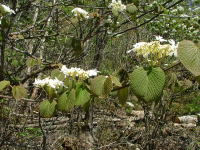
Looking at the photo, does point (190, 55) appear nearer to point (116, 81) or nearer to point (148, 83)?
point (148, 83)

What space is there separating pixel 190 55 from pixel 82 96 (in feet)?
1.39

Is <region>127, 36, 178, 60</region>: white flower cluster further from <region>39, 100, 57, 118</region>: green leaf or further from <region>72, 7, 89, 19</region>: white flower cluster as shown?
<region>72, 7, 89, 19</region>: white flower cluster

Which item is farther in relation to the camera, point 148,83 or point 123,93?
point 123,93

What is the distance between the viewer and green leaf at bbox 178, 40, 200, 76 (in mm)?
795

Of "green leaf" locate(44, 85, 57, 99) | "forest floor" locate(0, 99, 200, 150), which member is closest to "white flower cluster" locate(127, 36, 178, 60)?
"green leaf" locate(44, 85, 57, 99)

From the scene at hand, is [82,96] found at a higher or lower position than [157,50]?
lower

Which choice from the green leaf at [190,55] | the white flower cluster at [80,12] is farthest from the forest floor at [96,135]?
the green leaf at [190,55]

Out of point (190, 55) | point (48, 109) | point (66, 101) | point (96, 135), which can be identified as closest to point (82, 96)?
point (66, 101)

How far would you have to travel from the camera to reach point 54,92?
1.25 m

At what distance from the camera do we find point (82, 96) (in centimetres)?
109

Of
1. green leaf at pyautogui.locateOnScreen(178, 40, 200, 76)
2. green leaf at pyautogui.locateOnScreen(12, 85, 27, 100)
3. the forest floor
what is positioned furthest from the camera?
the forest floor

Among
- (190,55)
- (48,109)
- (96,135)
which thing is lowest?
(96,135)

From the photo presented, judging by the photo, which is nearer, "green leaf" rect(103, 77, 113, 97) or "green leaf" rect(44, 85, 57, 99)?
"green leaf" rect(103, 77, 113, 97)

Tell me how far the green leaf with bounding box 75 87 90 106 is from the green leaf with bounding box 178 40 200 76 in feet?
1.28
